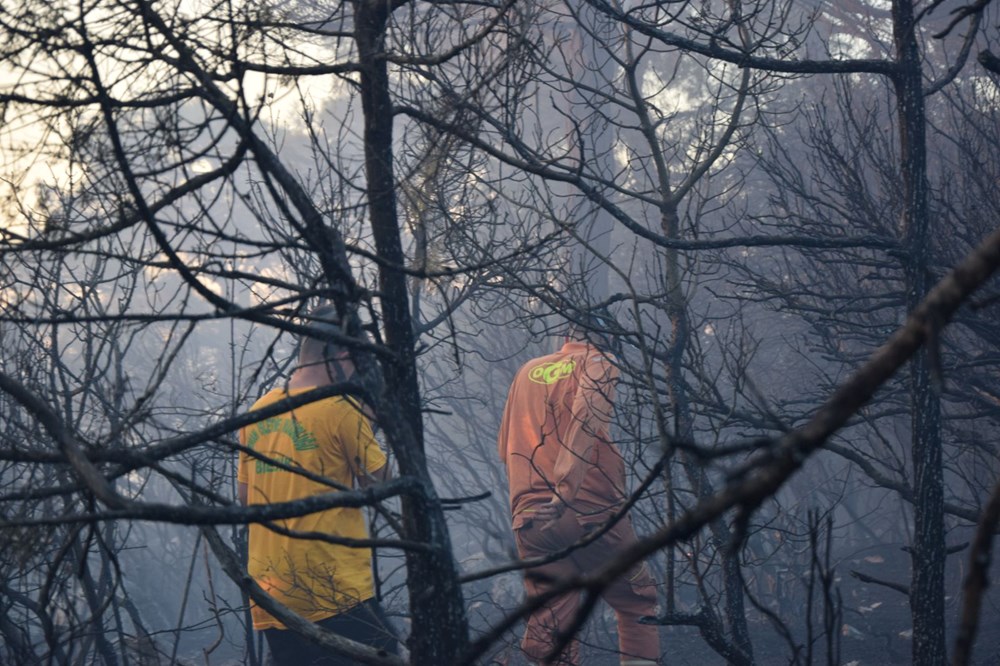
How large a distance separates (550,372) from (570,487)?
99cm

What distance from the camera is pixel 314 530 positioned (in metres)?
4.64

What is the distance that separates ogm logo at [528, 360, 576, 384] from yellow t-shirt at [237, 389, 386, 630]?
6.38ft

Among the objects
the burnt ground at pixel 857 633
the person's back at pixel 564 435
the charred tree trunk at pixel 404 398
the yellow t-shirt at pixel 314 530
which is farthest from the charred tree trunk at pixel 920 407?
the burnt ground at pixel 857 633

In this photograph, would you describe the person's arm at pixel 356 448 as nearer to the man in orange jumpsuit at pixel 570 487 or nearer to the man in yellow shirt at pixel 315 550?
the man in yellow shirt at pixel 315 550

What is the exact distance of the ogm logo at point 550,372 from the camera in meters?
6.33

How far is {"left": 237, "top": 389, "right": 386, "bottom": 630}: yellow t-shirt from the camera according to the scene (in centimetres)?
462

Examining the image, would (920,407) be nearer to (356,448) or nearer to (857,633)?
(356,448)

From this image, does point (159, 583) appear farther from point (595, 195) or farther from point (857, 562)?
point (595, 195)

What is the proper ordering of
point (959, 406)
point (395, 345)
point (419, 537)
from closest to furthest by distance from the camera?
point (419, 537), point (395, 345), point (959, 406)

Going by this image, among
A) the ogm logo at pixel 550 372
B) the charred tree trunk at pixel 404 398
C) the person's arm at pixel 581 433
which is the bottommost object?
the charred tree trunk at pixel 404 398

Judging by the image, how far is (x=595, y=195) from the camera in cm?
415

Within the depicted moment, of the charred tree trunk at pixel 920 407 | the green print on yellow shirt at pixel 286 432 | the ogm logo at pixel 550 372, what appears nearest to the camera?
the charred tree trunk at pixel 920 407

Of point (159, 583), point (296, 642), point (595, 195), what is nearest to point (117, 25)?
point (595, 195)

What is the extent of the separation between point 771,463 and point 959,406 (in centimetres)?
1158
